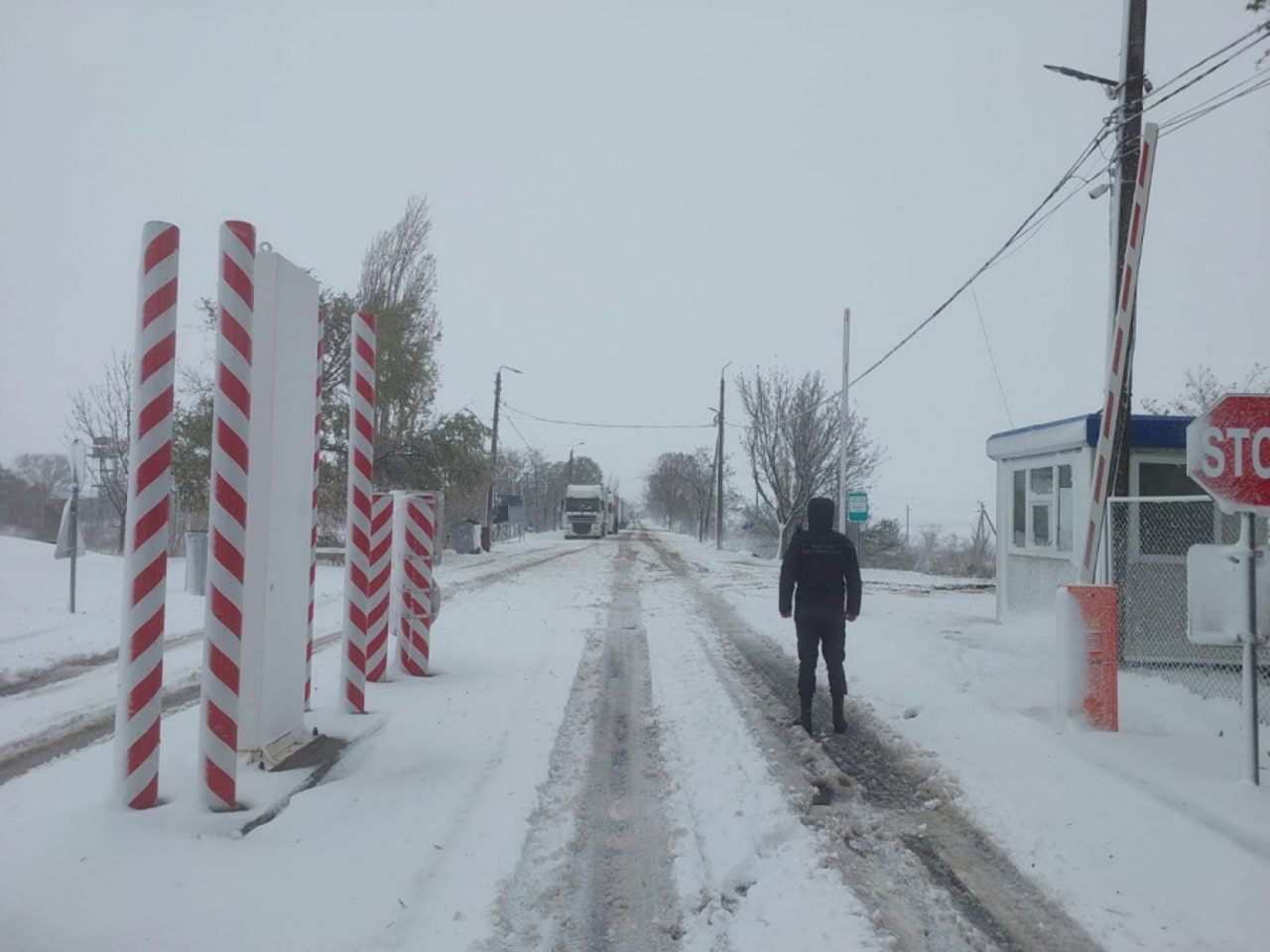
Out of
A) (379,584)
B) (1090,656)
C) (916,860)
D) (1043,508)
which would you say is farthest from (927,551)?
(916,860)

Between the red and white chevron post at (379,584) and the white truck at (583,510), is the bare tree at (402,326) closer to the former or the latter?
the red and white chevron post at (379,584)

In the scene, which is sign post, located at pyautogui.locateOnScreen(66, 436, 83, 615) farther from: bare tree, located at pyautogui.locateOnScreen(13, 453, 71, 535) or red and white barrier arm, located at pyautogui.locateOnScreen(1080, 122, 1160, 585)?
red and white barrier arm, located at pyautogui.locateOnScreen(1080, 122, 1160, 585)

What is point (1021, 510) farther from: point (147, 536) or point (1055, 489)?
point (147, 536)

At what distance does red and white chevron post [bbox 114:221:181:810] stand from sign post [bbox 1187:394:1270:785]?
628 centimetres

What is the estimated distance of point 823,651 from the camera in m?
6.54

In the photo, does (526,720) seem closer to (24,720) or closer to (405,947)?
(405,947)

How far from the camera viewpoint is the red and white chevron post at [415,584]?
790 cm

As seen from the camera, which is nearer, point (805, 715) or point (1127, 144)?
point (805, 715)

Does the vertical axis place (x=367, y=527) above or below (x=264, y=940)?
above

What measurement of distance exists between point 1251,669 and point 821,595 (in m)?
2.87

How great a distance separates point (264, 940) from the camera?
3.06 metres

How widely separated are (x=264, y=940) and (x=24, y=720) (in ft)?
14.8

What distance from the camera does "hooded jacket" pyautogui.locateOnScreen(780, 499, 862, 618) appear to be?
657cm

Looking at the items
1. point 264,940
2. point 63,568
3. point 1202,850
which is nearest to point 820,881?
point 1202,850
